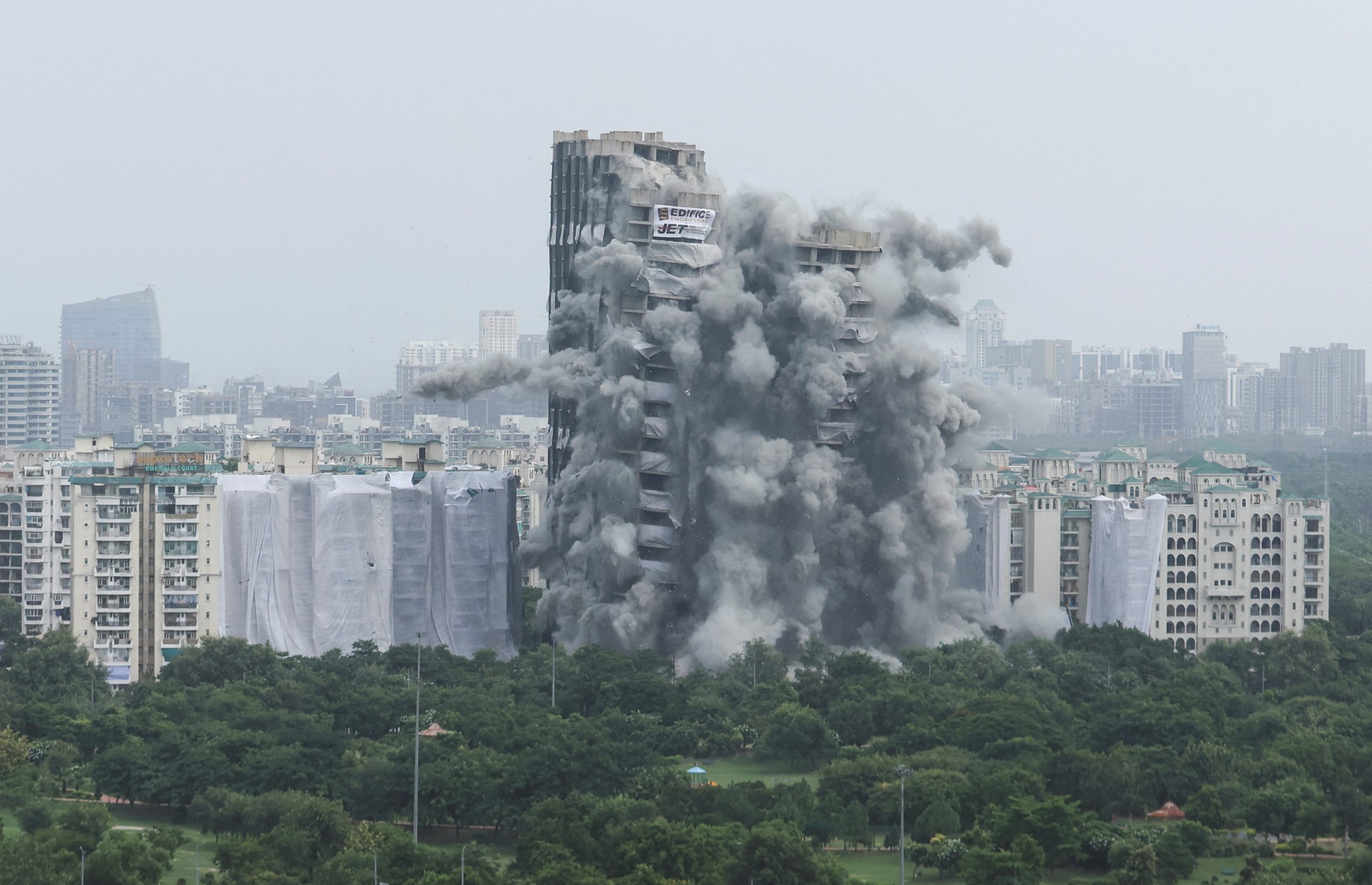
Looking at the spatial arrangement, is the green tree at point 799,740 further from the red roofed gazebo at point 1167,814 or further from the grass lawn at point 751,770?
the red roofed gazebo at point 1167,814

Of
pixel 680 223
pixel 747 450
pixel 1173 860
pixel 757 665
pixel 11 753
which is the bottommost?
pixel 1173 860

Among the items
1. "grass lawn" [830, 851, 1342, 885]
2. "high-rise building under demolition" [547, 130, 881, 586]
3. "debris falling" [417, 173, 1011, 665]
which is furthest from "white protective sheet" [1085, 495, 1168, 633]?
"grass lawn" [830, 851, 1342, 885]

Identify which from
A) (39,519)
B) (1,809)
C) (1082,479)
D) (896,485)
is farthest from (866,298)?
(1,809)

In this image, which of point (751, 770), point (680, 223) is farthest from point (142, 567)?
point (751, 770)

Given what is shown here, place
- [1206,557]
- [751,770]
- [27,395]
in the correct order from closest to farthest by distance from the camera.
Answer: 1. [751,770]
2. [1206,557]
3. [27,395]

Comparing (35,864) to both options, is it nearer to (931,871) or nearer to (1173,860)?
(931,871)

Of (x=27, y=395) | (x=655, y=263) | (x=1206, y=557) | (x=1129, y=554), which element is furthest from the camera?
(x=27, y=395)
